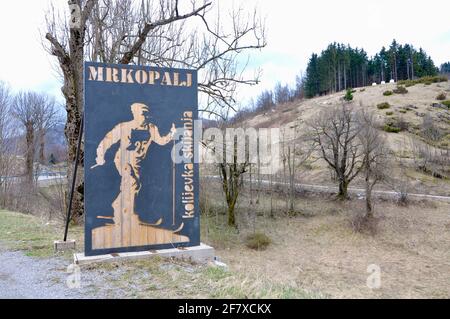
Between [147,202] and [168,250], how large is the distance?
2.36 ft

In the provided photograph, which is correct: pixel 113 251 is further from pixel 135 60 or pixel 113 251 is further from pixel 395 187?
pixel 395 187

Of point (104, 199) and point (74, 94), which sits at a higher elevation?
point (74, 94)

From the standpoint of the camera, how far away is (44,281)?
181 inches

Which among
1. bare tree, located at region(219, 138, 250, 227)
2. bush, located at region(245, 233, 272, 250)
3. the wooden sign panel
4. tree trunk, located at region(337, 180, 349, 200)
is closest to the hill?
bare tree, located at region(219, 138, 250, 227)

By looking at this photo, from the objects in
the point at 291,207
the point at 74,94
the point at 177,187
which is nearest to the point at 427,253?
the point at 291,207

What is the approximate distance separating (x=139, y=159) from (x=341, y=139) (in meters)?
17.0

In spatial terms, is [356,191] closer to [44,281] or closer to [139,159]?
[139,159]

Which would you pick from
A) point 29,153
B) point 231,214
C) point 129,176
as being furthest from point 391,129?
point 129,176

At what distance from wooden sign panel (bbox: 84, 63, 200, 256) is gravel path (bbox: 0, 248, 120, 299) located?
1.92 feet

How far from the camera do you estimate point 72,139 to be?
33.6ft

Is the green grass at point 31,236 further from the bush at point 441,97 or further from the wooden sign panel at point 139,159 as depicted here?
the bush at point 441,97

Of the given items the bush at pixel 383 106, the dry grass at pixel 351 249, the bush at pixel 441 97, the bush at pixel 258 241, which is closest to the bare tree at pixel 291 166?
the dry grass at pixel 351 249

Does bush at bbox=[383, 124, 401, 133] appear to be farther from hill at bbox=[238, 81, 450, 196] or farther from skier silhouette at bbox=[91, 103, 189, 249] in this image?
skier silhouette at bbox=[91, 103, 189, 249]

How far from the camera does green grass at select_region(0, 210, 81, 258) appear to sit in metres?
6.44
